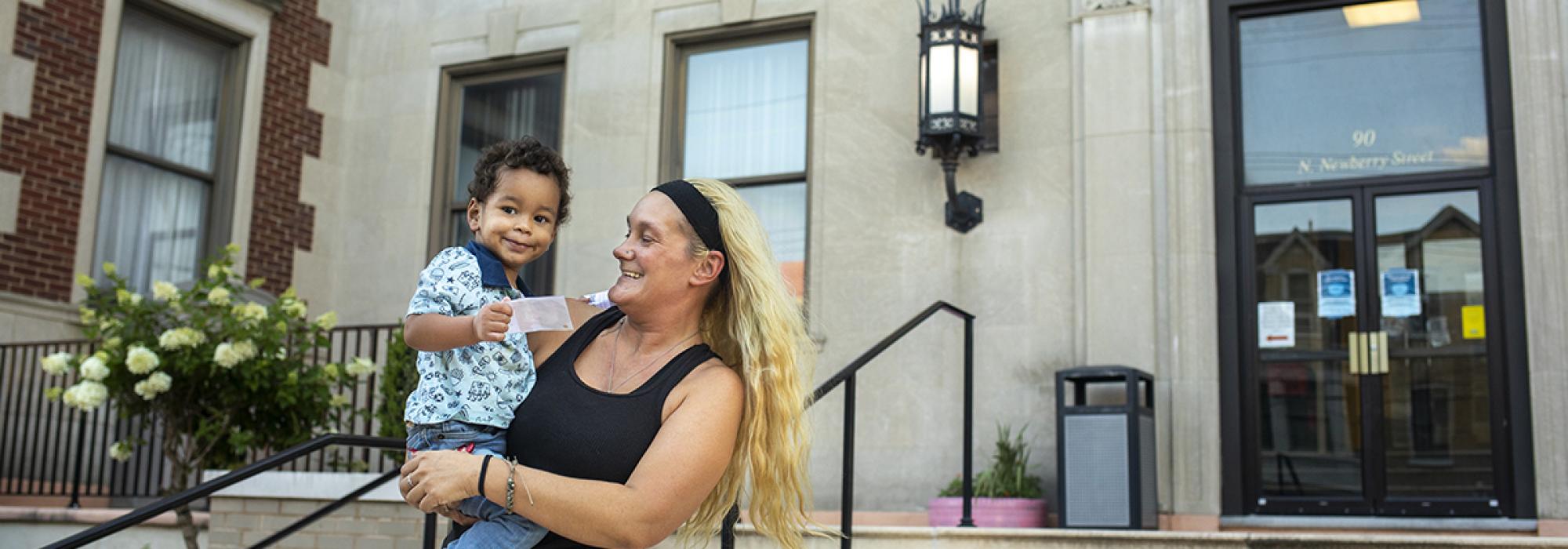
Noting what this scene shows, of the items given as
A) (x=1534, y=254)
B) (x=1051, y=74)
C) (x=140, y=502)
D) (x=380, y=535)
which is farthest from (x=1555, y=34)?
(x=140, y=502)

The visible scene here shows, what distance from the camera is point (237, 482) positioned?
14.0 feet

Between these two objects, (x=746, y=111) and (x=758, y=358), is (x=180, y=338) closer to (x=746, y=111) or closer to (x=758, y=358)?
(x=746, y=111)

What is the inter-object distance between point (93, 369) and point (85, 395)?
0.48 ft

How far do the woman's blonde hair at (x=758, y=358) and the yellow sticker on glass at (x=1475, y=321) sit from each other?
18.8 feet

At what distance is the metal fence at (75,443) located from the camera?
8.36 m

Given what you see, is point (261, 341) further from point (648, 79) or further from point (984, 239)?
point (984, 239)

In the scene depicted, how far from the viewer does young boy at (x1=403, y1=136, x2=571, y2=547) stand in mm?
2373

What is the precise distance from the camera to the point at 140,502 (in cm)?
860

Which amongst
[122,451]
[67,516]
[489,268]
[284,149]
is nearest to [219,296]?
[122,451]

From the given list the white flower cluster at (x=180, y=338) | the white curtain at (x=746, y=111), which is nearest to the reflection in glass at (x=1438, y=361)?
the white curtain at (x=746, y=111)

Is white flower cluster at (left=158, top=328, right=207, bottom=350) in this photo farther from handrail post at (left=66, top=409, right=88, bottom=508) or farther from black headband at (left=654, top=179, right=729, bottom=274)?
black headband at (left=654, top=179, right=729, bottom=274)

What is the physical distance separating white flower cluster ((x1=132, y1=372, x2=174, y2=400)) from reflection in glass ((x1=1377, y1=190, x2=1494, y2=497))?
6354mm

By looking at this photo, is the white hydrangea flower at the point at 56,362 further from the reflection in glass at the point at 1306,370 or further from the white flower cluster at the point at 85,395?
the reflection in glass at the point at 1306,370

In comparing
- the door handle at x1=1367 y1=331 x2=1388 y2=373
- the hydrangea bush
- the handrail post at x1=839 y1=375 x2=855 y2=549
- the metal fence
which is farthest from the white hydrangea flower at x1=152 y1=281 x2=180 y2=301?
the door handle at x1=1367 y1=331 x2=1388 y2=373
